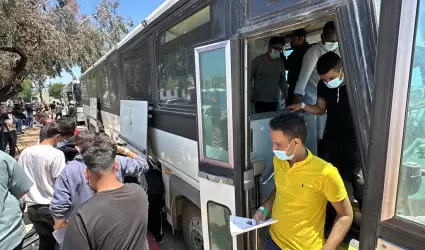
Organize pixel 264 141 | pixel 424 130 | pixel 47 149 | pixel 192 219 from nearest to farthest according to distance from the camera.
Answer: pixel 424 130, pixel 264 141, pixel 47 149, pixel 192 219

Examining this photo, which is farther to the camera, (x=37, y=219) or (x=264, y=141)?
(x=37, y=219)

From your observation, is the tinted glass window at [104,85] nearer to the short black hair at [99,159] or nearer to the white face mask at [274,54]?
the white face mask at [274,54]

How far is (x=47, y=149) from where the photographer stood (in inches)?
104

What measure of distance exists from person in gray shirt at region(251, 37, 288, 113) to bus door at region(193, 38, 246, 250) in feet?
2.15

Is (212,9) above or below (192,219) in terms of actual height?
above

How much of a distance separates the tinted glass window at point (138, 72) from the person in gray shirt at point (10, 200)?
6.22ft

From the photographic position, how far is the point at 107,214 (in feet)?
4.98

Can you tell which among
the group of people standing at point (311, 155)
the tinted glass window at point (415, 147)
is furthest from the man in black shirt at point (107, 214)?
the tinted glass window at point (415, 147)

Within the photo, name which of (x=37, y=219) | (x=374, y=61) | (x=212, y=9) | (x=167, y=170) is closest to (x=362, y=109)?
(x=374, y=61)

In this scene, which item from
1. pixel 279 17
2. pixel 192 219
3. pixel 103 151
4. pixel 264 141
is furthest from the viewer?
pixel 192 219

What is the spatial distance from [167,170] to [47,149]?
127 cm

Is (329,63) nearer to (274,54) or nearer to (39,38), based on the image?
(274,54)

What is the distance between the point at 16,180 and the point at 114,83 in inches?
155

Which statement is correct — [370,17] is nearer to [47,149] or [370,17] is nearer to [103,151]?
[103,151]
